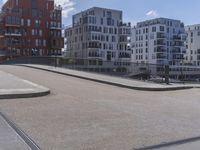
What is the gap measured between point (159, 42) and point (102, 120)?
422 feet

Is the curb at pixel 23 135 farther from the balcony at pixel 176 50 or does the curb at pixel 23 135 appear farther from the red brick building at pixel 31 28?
the balcony at pixel 176 50

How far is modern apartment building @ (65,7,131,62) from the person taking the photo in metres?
121

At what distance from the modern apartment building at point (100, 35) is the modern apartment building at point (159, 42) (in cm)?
1364

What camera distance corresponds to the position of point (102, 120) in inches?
403

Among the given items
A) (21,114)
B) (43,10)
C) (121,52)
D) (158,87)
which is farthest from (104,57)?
(21,114)

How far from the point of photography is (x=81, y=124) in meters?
9.68

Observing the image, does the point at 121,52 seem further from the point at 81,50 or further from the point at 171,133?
the point at 171,133

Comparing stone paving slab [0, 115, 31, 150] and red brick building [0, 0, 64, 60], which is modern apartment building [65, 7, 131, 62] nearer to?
red brick building [0, 0, 64, 60]

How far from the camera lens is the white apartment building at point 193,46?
151m

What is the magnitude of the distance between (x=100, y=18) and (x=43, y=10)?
81.8ft

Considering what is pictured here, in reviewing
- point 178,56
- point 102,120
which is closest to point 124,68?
point 102,120

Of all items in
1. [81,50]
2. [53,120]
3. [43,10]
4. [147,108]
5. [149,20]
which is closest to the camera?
[53,120]

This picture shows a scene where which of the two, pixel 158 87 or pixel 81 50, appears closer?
pixel 158 87

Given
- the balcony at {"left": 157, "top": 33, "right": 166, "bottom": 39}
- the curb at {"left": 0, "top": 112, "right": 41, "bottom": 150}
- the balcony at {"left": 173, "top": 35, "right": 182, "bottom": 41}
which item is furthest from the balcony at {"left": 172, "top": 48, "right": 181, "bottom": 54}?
the curb at {"left": 0, "top": 112, "right": 41, "bottom": 150}
